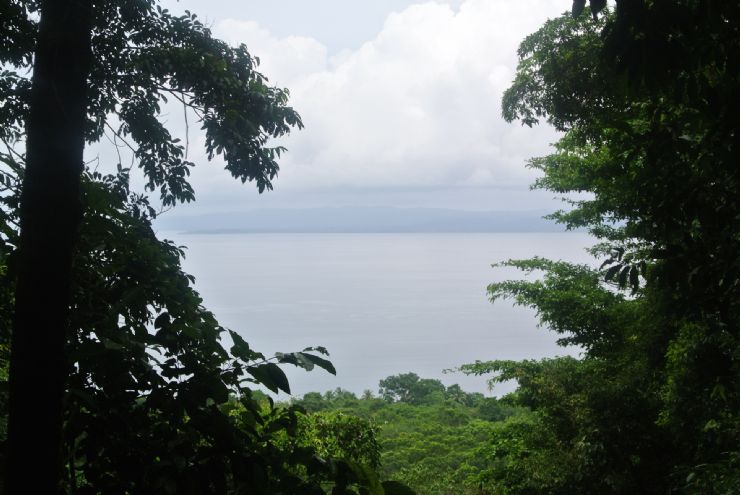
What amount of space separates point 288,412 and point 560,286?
26.6ft

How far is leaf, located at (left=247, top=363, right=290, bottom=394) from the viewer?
1.19 metres

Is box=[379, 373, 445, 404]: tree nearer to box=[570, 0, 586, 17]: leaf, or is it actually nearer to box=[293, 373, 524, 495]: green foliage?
box=[293, 373, 524, 495]: green foliage

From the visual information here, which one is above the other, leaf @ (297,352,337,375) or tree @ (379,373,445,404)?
leaf @ (297,352,337,375)

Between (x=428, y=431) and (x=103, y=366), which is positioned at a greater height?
(x=103, y=366)

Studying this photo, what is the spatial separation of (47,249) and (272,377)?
57cm

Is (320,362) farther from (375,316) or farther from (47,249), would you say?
(375,316)

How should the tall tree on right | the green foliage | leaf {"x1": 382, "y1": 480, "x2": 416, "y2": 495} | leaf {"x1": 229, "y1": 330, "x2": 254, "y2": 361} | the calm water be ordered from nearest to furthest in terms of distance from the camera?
leaf {"x1": 382, "y1": 480, "x2": 416, "y2": 495}
leaf {"x1": 229, "y1": 330, "x2": 254, "y2": 361}
the tall tree on right
the green foliage
the calm water

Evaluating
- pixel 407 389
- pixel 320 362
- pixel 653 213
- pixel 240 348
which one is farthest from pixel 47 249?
pixel 407 389

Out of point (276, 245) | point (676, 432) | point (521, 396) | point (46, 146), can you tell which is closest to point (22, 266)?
point (46, 146)

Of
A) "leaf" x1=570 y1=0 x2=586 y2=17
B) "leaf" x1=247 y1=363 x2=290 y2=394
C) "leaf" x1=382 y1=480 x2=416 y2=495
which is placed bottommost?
"leaf" x1=382 y1=480 x2=416 y2=495

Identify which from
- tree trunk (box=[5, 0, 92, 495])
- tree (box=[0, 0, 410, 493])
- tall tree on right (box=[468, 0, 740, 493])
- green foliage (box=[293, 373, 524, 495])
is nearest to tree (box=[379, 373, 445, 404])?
green foliage (box=[293, 373, 524, 495])

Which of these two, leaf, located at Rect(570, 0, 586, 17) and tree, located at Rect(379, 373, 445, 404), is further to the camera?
tree, located at Rect(379, 373, 445, 404)

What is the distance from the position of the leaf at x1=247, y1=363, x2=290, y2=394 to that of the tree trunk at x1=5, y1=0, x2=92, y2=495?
436 mm

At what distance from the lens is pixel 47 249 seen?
133 centimetres
